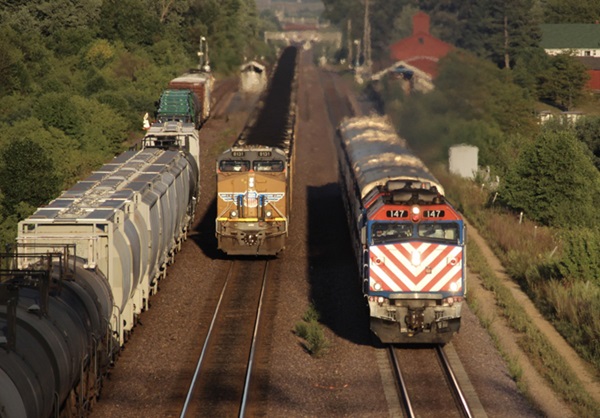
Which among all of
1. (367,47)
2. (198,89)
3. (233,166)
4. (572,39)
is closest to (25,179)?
(233,166)

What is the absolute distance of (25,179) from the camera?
38.4m

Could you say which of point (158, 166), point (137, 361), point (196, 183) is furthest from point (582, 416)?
point (196, 183)

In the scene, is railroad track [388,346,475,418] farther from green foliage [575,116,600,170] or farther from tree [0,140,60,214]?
green foliage [575,116,600,170]

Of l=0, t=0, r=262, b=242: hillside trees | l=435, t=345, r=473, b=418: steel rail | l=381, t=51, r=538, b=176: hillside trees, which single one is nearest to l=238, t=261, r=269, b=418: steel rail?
l=435, t=345, r=473, b=418: steel rail

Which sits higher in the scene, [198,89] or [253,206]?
[253,206]

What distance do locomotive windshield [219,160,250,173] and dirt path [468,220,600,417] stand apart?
823 cm

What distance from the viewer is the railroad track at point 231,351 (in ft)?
61.5

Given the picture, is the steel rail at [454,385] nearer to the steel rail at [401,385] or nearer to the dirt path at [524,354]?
the steel rail at [401,385]

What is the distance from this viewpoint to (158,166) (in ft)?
93.9

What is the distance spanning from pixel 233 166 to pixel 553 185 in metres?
15.1

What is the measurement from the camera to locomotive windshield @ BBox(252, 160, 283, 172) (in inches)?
1216

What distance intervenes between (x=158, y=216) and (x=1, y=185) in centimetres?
1595

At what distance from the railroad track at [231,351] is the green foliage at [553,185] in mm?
14034

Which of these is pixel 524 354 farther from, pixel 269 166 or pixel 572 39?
pixel 572 39
